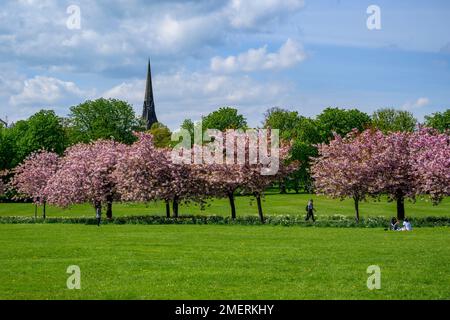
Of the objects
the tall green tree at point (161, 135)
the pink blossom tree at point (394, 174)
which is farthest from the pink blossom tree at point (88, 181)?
the tall green tree at point (161, 135)

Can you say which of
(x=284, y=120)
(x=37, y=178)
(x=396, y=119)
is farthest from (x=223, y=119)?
(x=37, y=178)

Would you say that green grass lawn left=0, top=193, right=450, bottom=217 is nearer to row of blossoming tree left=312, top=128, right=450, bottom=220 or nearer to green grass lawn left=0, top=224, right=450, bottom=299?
row of blossoming tree left=312, top=128, right=450, bottom=220

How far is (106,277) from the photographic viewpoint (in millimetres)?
19750

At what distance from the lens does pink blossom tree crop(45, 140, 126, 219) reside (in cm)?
5572

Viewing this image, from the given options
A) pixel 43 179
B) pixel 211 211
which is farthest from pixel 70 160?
pixel 211 211

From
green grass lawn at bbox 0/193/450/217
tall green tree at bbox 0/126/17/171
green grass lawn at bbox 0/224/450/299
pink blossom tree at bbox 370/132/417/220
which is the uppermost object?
tall green tree at bbox 0/126/17/171

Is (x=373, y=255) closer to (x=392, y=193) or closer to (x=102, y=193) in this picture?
(x=392, y=193)

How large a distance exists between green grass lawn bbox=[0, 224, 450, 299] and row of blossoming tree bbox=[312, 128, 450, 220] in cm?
1498

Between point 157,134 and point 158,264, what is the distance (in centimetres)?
11519

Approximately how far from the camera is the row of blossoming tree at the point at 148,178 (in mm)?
51906

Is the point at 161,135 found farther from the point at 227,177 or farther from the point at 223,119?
the point at 227,177

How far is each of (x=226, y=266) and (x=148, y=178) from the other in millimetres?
33073

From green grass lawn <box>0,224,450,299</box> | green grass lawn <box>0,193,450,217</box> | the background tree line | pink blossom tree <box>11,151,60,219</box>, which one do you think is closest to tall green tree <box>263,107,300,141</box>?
the background tree line

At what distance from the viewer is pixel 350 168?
51.3 meters
